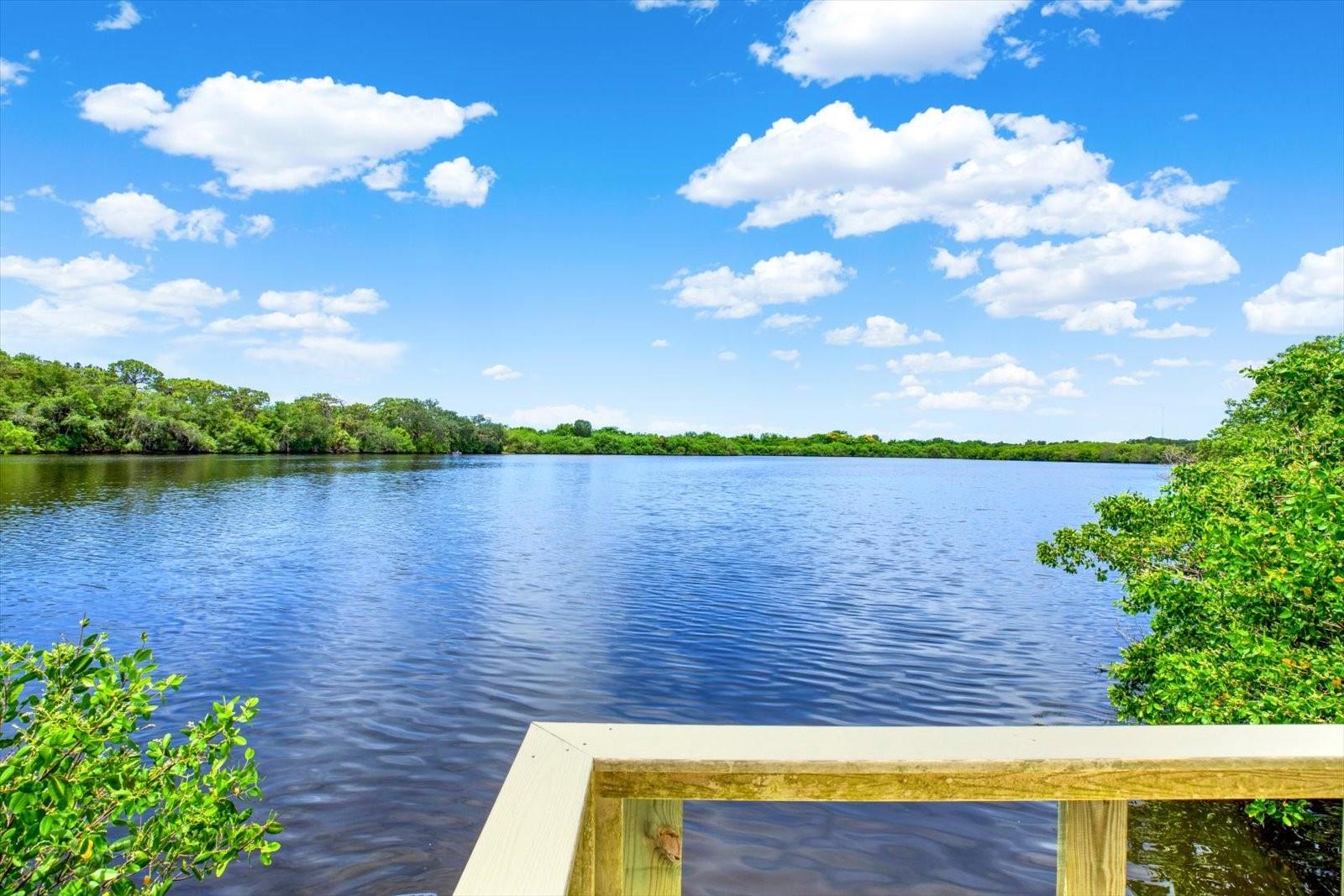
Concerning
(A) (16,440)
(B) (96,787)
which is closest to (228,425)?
(A) (16,440)

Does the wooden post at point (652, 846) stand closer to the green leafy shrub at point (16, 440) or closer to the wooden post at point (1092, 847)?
the wooden post at point (1092, 847)

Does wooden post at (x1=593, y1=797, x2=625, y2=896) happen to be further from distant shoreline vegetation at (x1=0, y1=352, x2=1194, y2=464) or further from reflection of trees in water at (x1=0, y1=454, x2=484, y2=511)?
reflection of trees in water at (x1=0, y1=454, x2=484, y2=511)

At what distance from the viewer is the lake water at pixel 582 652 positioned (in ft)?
22.9

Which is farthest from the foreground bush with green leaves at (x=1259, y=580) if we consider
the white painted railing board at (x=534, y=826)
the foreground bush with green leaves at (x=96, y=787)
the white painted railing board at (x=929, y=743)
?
the foreground bush with green leaves at (x=96, y=787)

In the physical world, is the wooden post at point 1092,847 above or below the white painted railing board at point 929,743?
below

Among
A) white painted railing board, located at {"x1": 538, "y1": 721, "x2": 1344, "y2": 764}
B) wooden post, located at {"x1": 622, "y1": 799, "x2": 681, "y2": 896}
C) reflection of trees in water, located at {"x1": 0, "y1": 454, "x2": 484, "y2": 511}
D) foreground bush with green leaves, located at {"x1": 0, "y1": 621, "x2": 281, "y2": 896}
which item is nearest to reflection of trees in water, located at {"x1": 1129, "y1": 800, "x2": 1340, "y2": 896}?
white painted railing board, located at {"x1": 538, "y1": 721, "x2": 1344, "y2": 764}

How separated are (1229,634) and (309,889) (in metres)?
7.83

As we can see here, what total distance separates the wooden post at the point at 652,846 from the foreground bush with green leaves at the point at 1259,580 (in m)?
5.51

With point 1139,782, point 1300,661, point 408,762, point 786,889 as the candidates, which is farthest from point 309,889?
point 1300,661

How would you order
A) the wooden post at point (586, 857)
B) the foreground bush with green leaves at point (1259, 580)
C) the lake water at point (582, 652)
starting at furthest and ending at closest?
the lake water at point (582, 652) < the foreground bush with green leaves at point (1259, 580) < the wooden post at point (586, 857)

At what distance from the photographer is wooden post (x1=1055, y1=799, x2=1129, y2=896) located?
1779 mm

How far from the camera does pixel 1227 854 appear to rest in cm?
692

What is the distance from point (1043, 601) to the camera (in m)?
18.7

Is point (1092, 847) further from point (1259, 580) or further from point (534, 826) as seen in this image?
point (1259, 580)
